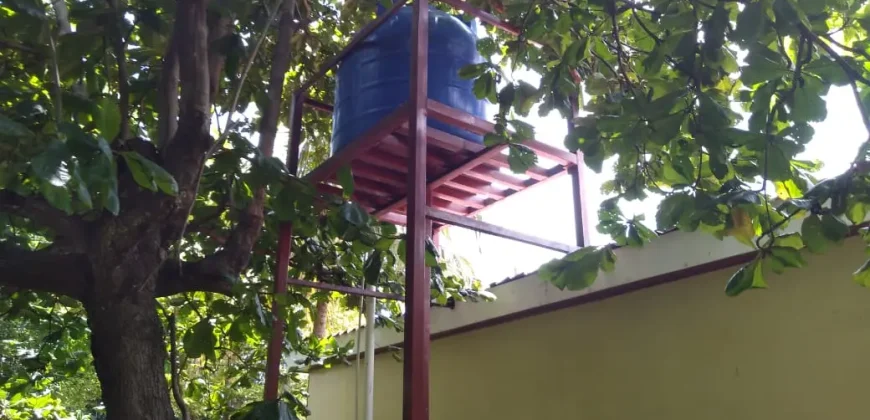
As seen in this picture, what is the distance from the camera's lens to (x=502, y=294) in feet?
11.6

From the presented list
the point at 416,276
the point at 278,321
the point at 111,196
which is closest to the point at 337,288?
the point at 278,321

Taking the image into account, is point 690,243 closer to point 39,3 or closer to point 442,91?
point 442,91

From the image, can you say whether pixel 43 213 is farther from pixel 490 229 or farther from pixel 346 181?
pixel 490 229

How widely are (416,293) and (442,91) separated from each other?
115cm

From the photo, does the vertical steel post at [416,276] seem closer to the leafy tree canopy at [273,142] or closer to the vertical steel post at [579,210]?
the leafy tree canopy at [273,142]

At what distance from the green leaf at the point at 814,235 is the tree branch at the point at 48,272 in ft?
6.54

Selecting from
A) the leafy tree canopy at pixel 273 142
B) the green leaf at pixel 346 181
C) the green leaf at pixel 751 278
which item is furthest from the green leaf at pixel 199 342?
the green leaf at pixel 751 278

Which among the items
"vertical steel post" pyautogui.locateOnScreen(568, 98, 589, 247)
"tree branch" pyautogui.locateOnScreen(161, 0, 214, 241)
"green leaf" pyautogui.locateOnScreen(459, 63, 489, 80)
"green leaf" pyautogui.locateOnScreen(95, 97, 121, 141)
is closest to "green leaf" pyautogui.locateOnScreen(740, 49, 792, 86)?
"green leaf" pyautogui.locateOnScreen(459, 63, 489, 80)

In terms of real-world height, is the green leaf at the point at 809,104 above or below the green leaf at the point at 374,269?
above

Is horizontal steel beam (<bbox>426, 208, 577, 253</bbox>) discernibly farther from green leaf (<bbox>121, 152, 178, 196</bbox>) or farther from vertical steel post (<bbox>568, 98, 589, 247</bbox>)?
green leaf (<bbox>121, 152, 178, 196</bbox>)

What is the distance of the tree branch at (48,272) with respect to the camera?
2.08 metres

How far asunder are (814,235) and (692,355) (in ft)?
4.25

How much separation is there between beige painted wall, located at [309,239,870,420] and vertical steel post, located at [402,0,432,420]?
3.55 ft

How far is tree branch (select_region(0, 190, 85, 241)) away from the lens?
2.09m
